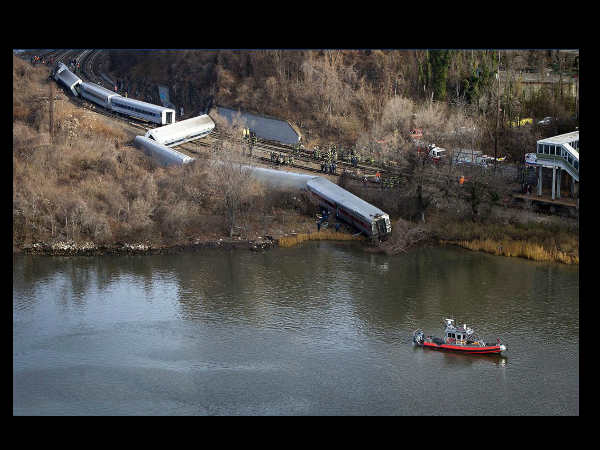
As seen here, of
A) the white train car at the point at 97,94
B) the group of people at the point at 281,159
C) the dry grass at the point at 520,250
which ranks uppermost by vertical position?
the white train car at the point at 97,94

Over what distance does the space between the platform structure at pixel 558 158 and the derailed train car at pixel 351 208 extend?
28.3 ft

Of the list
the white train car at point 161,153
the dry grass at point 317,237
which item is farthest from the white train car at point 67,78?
the dry grass at point 317,237

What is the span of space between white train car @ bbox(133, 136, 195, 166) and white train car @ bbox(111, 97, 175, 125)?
4.63 metres

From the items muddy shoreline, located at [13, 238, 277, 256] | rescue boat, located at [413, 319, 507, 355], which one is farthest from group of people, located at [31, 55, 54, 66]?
rescue boat, located at [413, 319, 507, 355]

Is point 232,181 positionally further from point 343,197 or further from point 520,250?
point 520,250

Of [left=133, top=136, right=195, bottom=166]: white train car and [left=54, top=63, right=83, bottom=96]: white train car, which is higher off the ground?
[left=54, top=63, right=83, bottom=96]: white train car

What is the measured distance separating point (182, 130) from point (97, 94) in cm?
997

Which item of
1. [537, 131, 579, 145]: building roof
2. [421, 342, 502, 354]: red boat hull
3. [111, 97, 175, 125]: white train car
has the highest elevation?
[111, 97, 175, 125]: white train car

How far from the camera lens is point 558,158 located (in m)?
48.3

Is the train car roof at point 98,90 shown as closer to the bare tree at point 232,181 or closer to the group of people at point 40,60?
the group of people at point 40,60

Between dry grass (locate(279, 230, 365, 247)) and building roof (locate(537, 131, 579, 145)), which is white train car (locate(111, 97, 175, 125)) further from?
building roof (locate(537, 131, 579, 145))

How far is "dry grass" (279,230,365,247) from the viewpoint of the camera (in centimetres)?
4847

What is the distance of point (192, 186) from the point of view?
171 ft

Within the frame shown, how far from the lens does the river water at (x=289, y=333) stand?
32.5 m
